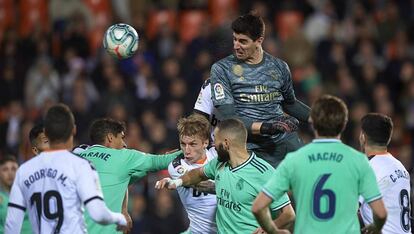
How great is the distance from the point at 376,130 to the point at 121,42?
2.92m

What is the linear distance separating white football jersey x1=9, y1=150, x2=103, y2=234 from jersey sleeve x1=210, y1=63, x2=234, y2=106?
195cm

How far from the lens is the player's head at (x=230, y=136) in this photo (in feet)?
33.6

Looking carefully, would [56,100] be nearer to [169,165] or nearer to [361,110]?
[361,110]

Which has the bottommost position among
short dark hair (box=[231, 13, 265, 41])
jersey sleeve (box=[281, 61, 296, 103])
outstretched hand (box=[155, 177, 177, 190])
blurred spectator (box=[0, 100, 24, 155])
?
blurred spectator (box=[0, 100, 24, 155])

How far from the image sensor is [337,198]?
8898mm

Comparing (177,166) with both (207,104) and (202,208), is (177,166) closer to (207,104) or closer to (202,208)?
(202,208)

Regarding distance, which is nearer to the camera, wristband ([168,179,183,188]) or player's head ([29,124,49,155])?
wristband ([168,179,183,188])

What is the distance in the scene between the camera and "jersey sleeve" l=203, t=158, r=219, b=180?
10617mm

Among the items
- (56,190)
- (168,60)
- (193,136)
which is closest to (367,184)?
(56,190)

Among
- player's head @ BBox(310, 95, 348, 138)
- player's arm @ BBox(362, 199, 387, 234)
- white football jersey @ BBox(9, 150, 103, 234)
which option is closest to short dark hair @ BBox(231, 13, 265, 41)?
player's head @ BBox(310, 95, 348, 138)

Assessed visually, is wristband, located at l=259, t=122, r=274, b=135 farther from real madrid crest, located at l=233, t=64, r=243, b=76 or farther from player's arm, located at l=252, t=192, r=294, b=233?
player's arm, located at l=252, t=192, r=294, b=233

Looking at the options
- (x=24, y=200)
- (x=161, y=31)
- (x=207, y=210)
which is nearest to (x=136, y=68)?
(x=161, y=31)

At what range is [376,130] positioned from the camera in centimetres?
1070

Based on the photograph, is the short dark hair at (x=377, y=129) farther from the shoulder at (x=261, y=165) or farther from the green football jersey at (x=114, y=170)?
the green football jersey at (x=114, y=170)
